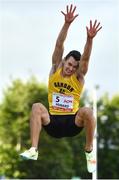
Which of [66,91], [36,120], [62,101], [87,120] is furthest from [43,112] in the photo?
[87,120]

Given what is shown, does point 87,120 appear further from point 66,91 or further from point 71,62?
point 71,62

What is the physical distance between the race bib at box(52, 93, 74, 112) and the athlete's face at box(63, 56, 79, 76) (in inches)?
14.9

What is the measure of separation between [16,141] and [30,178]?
2.68 m

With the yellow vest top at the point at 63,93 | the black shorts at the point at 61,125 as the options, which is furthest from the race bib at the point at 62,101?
the black shorts at the point at 61,125

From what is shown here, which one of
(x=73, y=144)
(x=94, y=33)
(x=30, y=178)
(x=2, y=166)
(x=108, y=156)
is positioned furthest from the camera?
(x=108, y=156)

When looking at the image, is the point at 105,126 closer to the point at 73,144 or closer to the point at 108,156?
the point at 108,156

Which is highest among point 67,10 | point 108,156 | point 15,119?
point 67,10

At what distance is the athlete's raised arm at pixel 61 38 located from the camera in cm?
1025

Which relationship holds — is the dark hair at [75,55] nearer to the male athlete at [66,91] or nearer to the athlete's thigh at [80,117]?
the male athlete at [66,91]

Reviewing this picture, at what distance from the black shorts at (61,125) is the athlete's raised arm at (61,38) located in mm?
807

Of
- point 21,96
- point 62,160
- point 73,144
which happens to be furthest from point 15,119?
point 73,144

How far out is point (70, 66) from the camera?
10.4 metres

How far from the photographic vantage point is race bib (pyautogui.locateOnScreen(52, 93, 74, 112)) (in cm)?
1040

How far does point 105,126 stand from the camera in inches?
2024
